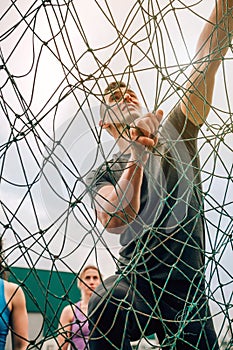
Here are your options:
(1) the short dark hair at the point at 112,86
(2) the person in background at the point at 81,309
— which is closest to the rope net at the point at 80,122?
(1) the short dark hair at the point at 112,86

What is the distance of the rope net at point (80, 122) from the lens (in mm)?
1089

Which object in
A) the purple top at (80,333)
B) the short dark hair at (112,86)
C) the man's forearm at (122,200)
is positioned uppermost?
the short dark hair at (112,86)

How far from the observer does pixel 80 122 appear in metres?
1.18

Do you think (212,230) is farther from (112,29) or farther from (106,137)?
(112,29)

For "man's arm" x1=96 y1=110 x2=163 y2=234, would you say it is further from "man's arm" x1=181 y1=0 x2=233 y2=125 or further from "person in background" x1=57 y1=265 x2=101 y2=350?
"person in background" x1=57 y1=265 x2=101 y2=350

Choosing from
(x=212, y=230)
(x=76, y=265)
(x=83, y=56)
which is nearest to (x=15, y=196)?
(x=76, y=265)

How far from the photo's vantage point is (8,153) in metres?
1.14

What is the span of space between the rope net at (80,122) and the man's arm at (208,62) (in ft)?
0.08

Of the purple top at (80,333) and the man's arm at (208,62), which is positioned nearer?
the purple top at (80,333)

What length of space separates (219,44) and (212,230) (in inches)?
15.1

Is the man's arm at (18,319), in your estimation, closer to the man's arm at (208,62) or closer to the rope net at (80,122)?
the rope net at (80,122)

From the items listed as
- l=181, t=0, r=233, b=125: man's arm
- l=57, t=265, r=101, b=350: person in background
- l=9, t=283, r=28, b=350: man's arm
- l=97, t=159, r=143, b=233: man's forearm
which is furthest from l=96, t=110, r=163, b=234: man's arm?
l=57, t=265, r=101, b=350: person in background

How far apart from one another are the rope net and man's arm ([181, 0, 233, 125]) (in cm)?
2

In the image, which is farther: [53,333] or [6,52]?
[6,52]
